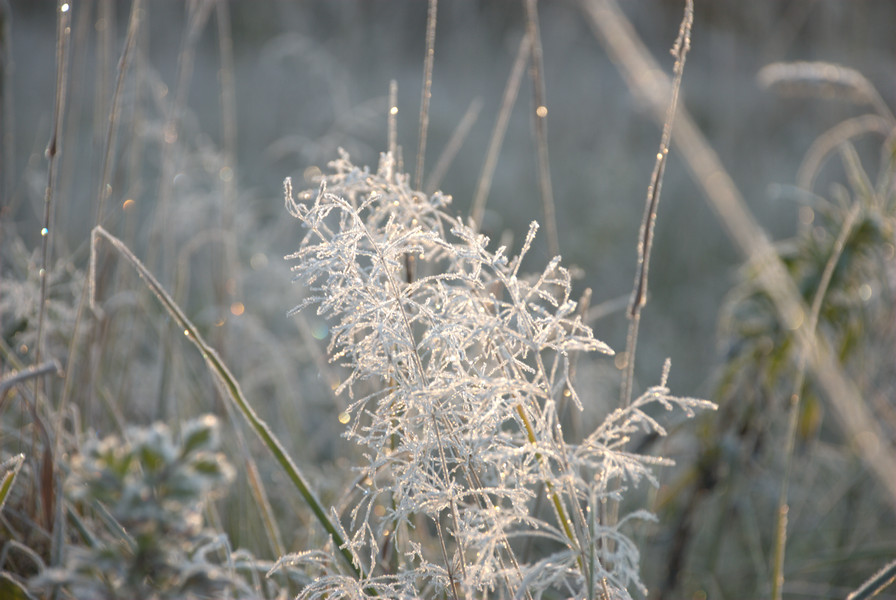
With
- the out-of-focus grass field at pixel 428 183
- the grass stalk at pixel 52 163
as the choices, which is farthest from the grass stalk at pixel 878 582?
the grass stalk at pixel 52 163

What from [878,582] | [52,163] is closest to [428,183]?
[52,163]

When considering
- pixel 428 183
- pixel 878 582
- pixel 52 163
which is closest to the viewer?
pixel 878 582

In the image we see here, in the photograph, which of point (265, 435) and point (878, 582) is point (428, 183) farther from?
point (878, 582)

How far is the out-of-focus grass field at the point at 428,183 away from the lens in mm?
1051

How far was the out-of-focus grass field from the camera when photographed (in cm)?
105

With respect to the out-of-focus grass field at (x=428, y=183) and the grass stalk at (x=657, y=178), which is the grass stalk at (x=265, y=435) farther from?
the grass stalk at (x=657, y=178)

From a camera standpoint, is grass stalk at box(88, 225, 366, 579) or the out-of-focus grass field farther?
the out-of-focus grass field

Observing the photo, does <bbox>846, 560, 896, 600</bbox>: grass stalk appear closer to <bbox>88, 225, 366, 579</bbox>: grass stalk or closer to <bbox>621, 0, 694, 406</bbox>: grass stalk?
<bbox>621, 0, 694, 406</bbox>: grass stalk

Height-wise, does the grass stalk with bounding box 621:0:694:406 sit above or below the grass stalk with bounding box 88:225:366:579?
above

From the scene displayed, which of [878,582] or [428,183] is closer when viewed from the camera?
[878,582]

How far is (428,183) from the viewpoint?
1.22 metres

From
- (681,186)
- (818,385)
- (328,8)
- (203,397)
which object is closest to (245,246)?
(203,397)

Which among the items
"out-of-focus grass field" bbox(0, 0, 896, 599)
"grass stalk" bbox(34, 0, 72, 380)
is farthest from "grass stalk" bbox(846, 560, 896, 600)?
"grass stalk" bbox(34, 0, 72, 380)

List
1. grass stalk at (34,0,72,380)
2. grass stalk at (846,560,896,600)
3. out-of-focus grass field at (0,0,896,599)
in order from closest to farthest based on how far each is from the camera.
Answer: grass stalk at (846,560,896,600) < grass stalk at (34,0,72,380) < out-of-focus grass field at (0,0,896,599)
